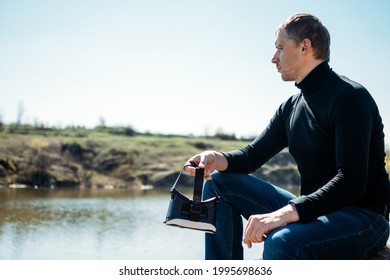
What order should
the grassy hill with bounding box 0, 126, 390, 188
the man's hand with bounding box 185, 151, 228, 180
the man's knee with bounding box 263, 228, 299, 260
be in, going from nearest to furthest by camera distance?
1. the man's knee with bounding box 263, 228, 299, 260
2. the man's hand with bounding box 185, 151, 228, 180
3. the grassy hill with bounding box 0, 126, 390, 188

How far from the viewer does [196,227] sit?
2.28 metres

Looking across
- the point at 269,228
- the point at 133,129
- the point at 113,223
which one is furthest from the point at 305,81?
the point at 133,129

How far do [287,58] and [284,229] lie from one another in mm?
812

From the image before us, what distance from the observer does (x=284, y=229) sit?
195 cm

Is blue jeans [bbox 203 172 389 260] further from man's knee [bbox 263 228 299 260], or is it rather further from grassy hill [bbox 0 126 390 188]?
grassy hill [bbox 0 126 390 188]

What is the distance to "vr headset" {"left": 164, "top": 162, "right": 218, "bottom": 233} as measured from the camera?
2.27m

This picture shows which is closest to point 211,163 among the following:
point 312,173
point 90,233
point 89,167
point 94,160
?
point 312,173

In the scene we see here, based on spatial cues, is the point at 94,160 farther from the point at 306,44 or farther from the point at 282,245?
the point at 282,245

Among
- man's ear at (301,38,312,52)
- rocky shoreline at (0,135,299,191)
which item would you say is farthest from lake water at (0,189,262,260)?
rocky shoreline at (0,135,299,191)

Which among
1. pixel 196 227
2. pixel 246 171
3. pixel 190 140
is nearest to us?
pixel 196 227
